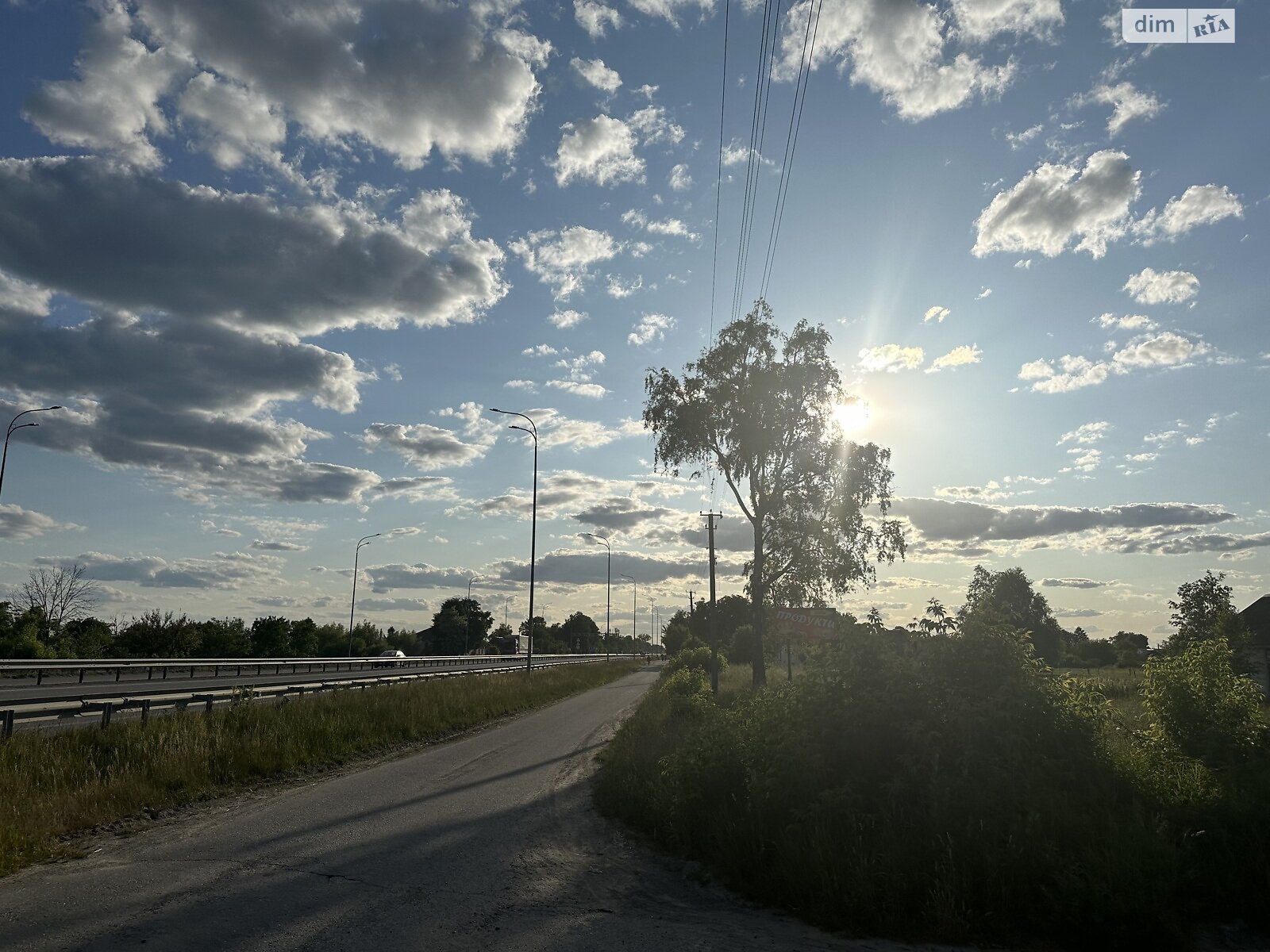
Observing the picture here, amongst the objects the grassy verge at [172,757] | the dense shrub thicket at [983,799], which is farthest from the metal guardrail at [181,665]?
the dense shrub thicket at [983,799]

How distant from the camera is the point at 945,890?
6.36 m

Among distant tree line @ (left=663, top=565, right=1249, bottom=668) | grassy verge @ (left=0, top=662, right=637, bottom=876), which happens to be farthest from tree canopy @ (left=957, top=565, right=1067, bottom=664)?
grassy verge @ (left=0, top=662, right=637, bottom=876)

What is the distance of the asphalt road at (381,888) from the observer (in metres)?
6.11

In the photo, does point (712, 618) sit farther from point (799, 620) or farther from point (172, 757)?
point (172, 757)

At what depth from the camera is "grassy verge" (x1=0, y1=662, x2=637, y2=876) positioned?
9.52 m

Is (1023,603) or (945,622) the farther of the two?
(1023,603)

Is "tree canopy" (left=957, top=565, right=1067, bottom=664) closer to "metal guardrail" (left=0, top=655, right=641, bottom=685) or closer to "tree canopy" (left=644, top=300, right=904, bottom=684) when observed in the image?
"tree canopy" (left=644, top=300, right=904, bottom=684)

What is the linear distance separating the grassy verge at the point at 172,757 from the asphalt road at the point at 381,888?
709mm

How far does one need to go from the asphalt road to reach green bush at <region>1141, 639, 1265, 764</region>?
433 centimetres

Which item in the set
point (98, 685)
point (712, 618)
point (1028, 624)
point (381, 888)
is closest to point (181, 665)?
point (98, 685)

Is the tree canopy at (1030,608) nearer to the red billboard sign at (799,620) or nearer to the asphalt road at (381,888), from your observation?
the red billboard sign at (799,620)

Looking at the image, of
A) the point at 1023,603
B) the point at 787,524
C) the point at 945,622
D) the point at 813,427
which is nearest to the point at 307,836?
the point at 945,622

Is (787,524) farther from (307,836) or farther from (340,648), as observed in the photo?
(340,648)

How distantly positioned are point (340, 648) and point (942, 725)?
8851 cm
